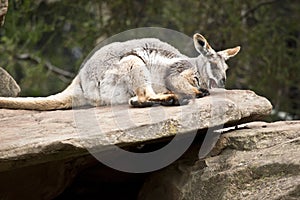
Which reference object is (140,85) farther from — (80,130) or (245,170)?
(245,170)

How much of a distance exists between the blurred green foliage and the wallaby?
160 inches

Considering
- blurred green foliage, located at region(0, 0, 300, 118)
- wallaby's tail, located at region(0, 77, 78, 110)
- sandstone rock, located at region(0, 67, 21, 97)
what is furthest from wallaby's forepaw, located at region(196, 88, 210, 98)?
blurred green foliage, located at region(0, 0, 300, 118)

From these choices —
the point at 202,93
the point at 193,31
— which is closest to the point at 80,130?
the point at 202,93

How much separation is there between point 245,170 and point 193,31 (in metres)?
6.03

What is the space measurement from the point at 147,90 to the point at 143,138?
0.69 meters

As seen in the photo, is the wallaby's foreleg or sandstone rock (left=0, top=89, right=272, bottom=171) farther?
the wallaby's foreleg

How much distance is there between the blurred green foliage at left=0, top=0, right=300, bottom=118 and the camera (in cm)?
1012

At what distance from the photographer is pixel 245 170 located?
15.4ft

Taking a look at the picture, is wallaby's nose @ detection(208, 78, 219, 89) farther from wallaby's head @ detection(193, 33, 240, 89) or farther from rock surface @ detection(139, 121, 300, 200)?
rock surface @ detection(139, 121, 300, 200)

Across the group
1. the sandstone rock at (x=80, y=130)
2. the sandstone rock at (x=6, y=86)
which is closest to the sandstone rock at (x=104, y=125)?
the sandstone rock at (x=80, y=130)

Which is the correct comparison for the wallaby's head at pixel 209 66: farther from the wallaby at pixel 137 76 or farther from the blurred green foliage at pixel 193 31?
the blurred green foliage at pixel 193 31

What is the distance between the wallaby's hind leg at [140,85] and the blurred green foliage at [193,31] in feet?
14.3

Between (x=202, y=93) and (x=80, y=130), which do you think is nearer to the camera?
(x=80, y=130)

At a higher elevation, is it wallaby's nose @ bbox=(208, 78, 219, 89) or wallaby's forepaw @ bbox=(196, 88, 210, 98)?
wallaby's nose @ bbox=(208, 78, 219, 89)
